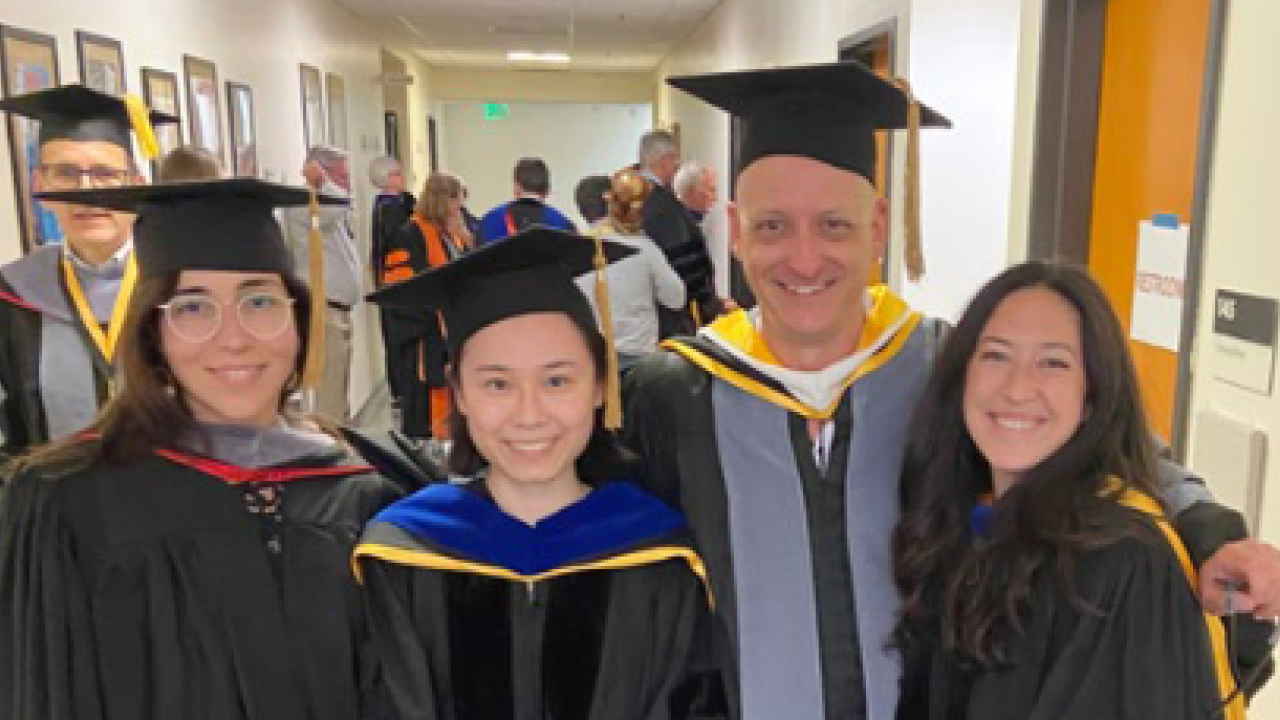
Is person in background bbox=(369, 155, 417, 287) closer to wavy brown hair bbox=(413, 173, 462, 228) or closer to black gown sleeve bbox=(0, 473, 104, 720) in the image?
wavy brown hair bbox=(413, 173, 462, 228)

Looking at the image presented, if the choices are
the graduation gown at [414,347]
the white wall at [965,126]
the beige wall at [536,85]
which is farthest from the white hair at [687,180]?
the beige wall at [536,85]

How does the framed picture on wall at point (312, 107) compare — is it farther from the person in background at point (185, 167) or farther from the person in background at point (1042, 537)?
the person in background at point (1042, 537)

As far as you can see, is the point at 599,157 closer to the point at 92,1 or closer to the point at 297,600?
the point at 92,1

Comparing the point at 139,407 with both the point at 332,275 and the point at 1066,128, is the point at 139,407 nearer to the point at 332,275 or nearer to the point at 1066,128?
the point at 1066,128

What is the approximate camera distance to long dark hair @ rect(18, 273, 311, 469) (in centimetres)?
154

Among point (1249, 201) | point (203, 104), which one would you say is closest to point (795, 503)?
point (1249, 201)

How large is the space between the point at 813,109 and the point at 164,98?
364cm

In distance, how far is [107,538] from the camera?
1.51 m

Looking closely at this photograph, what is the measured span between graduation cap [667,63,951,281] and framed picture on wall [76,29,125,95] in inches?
107

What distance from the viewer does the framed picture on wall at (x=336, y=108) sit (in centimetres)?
822

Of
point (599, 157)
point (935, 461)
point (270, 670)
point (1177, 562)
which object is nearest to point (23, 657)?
point (270, 670)

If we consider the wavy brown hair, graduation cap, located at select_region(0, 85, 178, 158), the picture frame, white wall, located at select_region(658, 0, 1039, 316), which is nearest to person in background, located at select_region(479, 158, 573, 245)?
the wavy brown hair

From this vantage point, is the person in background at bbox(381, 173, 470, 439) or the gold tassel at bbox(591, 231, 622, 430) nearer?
the gold tassel at bbox(591, 231, 622, 430)

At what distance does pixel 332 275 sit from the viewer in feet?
17.5
